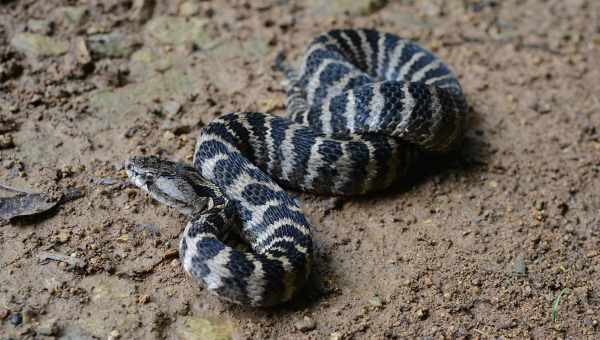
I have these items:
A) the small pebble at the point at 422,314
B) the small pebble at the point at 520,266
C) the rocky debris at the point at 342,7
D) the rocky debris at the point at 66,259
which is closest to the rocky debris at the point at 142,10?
the rocky debris at the point at 342,7

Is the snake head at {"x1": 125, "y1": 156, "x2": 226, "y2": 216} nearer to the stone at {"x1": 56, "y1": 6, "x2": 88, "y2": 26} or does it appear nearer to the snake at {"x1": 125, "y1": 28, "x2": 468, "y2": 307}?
the snake at {"x1": 125, "y1": 28, "x2": 468, "y2": 307}

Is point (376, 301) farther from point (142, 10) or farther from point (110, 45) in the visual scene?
point (142, 10)

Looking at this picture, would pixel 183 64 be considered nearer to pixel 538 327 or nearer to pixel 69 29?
pixel 69 29

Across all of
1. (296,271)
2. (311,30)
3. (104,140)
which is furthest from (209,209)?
(311,30)

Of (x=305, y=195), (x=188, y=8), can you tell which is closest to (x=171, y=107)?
(x=305, y=195)

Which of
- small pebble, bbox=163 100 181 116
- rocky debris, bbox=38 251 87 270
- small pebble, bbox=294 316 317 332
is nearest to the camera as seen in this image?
small pebble, bbox=294 316 317 332

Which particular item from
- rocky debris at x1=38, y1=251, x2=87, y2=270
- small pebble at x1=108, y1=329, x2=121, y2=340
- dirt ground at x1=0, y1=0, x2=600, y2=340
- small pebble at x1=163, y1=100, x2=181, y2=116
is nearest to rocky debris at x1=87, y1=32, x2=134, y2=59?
dirt ground at x1=0, y1=0, x2=600, y2=340
